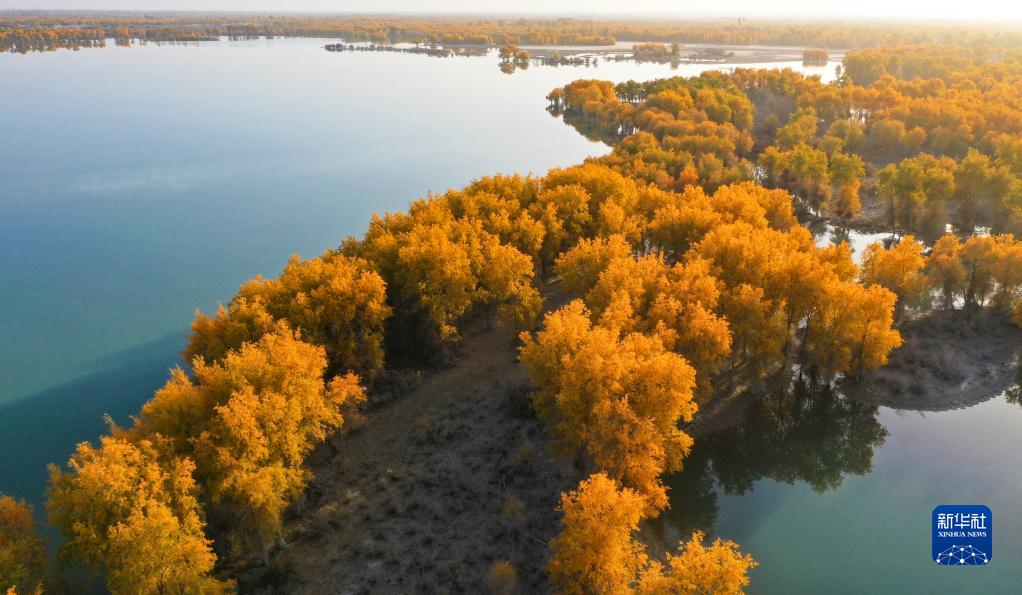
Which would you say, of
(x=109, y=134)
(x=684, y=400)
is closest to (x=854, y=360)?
(x=684, y=400)

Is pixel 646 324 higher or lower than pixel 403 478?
higher

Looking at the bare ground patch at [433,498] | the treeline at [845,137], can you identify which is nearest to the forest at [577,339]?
the treeline at [845,137]

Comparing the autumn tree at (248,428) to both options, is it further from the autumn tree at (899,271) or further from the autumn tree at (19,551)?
the autumn tree at (899,271)

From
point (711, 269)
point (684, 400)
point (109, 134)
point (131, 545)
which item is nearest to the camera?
point (131, 545)

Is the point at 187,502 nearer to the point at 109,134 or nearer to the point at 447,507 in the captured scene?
the point at 447,507

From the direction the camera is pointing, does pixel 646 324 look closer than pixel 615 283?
Yes

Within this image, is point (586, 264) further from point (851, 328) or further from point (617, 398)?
Result: point (851, 328)

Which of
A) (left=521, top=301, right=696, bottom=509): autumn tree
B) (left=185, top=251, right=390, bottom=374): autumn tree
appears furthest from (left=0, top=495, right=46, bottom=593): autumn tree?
(left=521, top=301, right=696, bottom=509): autumn tree
